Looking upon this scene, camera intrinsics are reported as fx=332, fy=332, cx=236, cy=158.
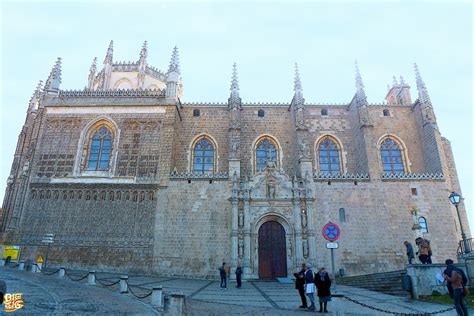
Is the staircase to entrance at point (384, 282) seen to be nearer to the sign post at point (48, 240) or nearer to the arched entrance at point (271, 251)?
the arched entrance at point (271, 251)

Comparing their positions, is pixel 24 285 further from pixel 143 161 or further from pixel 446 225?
pixel 446 225

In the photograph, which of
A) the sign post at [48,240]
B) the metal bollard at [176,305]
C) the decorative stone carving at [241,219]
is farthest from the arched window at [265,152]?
the metal bollard at [176,305]

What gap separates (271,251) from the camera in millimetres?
19500

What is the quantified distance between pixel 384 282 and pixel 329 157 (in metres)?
Answer: 10.9

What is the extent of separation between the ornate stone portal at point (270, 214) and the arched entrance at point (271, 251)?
230mm

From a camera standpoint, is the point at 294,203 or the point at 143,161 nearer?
the point at 294,203

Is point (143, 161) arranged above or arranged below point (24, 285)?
above

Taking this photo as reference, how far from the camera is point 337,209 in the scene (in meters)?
20.1

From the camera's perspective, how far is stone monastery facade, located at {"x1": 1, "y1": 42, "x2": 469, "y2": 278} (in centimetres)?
1908

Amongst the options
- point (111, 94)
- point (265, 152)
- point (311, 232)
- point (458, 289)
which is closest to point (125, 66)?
point (111, 94)

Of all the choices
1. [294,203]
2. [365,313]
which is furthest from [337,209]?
[365,313]

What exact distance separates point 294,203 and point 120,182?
1077 cm

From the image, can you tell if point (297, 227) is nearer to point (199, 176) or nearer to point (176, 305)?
point (199, 176)

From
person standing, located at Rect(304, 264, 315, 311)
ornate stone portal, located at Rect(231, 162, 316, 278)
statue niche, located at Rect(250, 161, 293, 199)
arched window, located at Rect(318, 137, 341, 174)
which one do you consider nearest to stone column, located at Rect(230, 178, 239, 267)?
ornate stone portal, located at Rect(231, 162, 316, 278)
